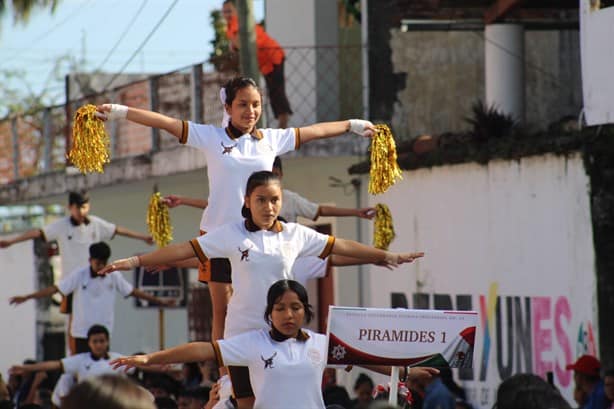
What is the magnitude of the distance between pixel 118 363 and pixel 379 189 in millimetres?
2566

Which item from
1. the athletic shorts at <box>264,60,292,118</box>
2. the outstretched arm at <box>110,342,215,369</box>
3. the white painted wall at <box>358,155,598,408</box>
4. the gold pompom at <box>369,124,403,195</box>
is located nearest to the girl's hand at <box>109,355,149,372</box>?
the outstretched arm at <box>110,342,215,369</box>

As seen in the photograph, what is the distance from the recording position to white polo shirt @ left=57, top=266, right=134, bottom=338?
15594mm

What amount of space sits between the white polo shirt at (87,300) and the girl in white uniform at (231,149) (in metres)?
5.53

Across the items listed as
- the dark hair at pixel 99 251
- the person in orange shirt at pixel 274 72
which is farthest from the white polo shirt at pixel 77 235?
the person in orange shirt at pixel 274 72

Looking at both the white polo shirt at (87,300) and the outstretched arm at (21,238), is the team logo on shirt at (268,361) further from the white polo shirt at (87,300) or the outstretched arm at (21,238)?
the white polo shirt at (87,300)

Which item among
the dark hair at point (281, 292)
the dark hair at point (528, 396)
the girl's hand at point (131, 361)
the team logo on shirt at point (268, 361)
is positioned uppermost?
the dark hair at point (281, 292)

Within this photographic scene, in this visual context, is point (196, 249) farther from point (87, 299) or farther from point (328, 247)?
point (87, 299)

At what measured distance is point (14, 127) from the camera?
26.0 m

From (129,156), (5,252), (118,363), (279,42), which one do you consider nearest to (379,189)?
(118,363)

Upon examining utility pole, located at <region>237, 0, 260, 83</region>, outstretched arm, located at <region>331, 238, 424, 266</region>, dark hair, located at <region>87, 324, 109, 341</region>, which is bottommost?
dark hair, located at <region>87, 324, 109, 341</region>

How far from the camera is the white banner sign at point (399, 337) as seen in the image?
8.16m

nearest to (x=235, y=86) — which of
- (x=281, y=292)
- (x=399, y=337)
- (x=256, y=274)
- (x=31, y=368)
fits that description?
(x=256, y=274)

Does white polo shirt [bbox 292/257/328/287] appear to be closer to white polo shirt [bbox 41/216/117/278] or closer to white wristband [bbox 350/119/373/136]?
white wristband [bbox 350/119/373/136]

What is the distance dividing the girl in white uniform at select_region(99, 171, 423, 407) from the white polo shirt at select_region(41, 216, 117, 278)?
6.79 meters
